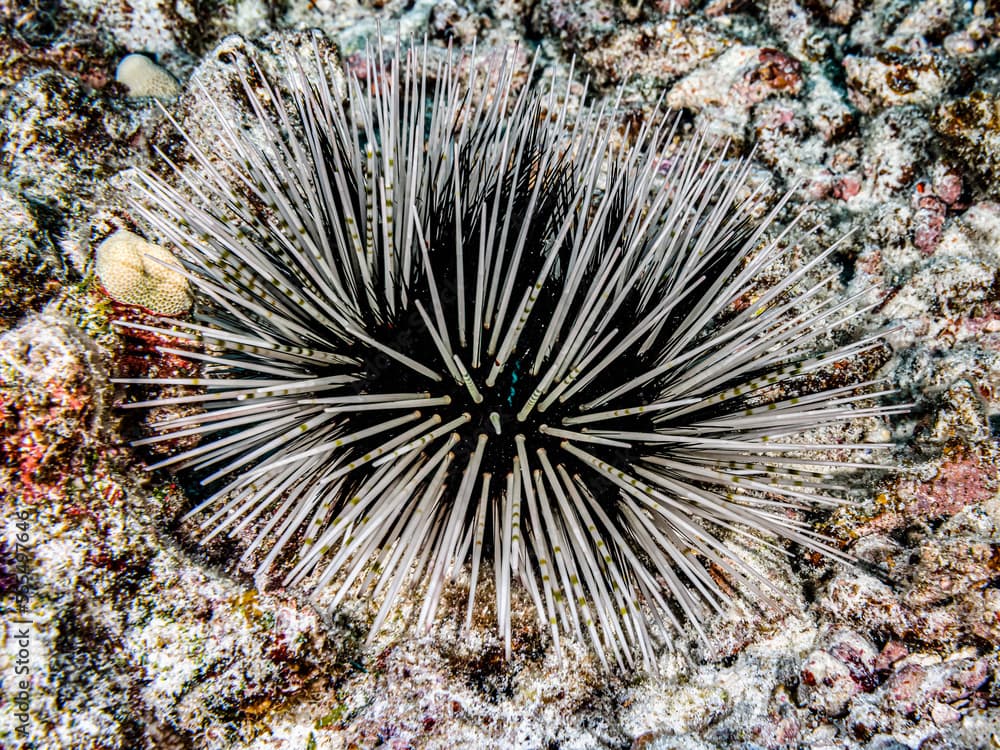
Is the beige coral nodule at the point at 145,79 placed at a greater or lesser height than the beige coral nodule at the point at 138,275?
greater

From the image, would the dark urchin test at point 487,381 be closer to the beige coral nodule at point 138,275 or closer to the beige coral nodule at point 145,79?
the beige coral nodule at point 138,275

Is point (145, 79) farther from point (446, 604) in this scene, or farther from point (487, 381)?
point (446, 604)

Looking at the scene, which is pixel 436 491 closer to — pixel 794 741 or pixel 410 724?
pixel 410 724

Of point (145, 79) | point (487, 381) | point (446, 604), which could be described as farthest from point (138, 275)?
point (145, 79)

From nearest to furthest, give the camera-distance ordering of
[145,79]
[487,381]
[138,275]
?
[487,381] → [138,275] → [145,79]

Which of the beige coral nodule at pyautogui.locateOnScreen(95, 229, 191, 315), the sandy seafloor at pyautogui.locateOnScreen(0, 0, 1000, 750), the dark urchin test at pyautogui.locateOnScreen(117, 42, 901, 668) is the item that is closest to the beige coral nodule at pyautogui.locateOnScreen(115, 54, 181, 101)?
the sandy seafloor at pyautogui.locateOnScreen(0, 0, 1000, 750)

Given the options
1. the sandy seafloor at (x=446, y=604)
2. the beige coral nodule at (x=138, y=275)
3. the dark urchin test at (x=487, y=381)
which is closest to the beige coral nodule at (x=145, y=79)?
the sandy seafloor at (x=446, y=604)

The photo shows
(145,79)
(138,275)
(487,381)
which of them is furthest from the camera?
(145,79)
